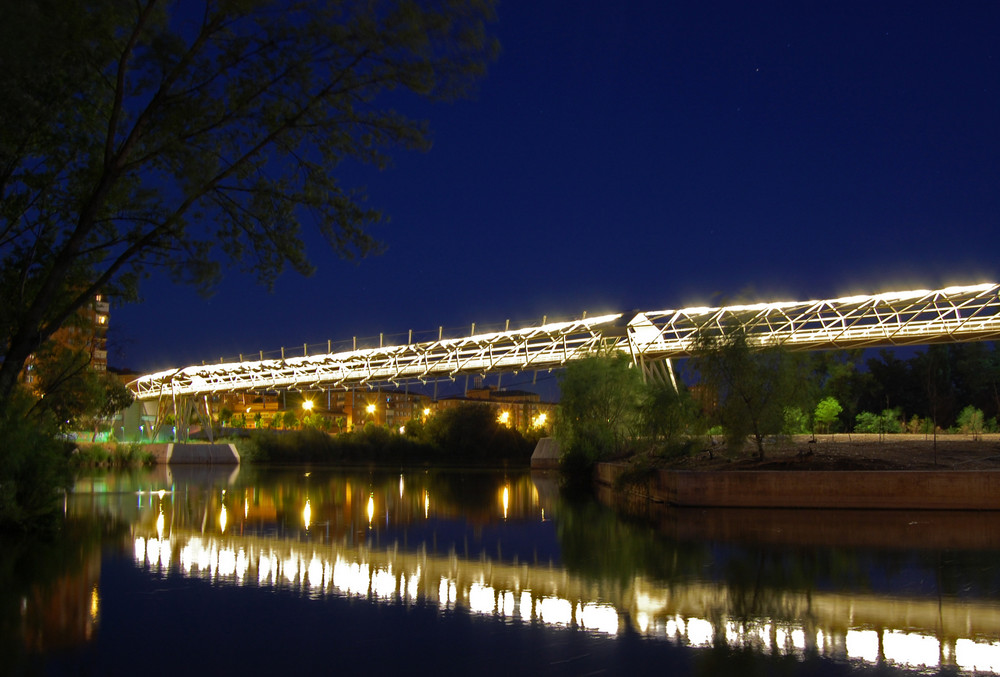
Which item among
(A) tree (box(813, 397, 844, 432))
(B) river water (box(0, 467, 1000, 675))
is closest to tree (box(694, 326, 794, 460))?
(B) river water (box(0, 467, 1000, 675))

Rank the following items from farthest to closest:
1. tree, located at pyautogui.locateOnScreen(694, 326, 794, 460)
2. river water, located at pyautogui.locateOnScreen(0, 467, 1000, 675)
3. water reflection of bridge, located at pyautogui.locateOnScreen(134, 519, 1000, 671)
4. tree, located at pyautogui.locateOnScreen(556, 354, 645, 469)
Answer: tree, located at pyautogui.locateOnScreen(556, 354, 645, 469)
tree, located at pyautogui.locateOnScreen(694, 326, 794, 460)
water reflection of bridge, located at pyautogui.locateOnScreen(134, 519, 1000, 671)
river water, located at pyautogui.locateOnScreen(0, 467, 1000, 675)

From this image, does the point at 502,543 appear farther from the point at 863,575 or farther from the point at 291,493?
the point at 291,493

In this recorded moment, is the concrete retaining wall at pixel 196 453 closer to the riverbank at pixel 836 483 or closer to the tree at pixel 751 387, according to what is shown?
the riverbank at pixel 836 483

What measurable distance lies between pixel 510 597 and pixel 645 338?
43.8m

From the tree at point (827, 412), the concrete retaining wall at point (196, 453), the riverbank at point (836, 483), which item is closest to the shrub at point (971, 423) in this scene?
the tree at point (827, 412)

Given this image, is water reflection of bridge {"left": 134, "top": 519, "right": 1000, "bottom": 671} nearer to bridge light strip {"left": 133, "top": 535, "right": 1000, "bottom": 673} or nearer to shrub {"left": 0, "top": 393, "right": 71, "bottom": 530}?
bridge light strip {"left": 133, "top": 535, "right": 1000, "bottom": 673}

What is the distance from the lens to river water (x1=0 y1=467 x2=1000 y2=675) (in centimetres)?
767

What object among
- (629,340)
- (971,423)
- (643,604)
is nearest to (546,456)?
(629,340)

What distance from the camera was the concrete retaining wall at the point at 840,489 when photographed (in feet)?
66.9

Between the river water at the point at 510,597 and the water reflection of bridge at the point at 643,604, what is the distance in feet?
0.13

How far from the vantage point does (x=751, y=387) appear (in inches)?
939

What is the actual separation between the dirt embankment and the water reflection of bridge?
12781mm

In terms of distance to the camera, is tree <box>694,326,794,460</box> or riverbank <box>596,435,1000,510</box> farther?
tree <box>694,326,794,460</box>

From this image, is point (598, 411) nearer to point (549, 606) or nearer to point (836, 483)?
point (836, 483)
